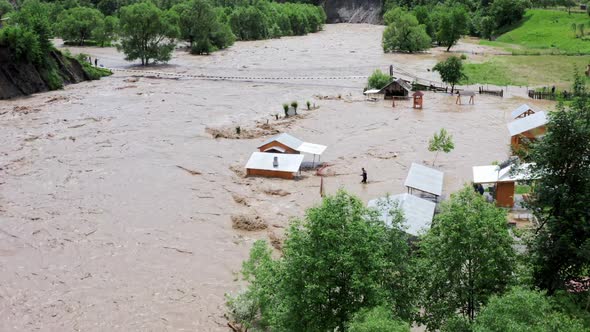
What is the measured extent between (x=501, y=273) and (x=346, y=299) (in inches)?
184

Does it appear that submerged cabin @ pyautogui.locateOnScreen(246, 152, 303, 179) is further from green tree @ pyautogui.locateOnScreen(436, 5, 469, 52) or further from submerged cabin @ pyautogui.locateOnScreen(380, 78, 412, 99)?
green tree @ pyautogui.locateOnScreen(436, 5, 469, 52)

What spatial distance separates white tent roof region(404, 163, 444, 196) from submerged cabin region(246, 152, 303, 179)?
8.83 metres

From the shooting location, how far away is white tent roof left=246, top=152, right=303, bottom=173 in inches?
1598

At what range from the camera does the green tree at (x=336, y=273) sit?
16422mm

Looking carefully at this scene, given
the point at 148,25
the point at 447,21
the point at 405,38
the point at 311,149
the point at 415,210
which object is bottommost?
the point at 415,210

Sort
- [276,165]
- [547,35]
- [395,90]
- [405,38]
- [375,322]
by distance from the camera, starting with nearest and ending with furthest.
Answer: [375,322], [276,165], [395,90], [405,38], [547,35]

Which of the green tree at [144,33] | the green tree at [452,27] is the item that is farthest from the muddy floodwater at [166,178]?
the green tree at [452,27]

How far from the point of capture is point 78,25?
371 ft

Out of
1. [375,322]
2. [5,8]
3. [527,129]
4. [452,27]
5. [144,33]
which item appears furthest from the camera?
[5,8]

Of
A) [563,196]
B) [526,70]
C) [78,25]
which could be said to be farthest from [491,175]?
[78,25]

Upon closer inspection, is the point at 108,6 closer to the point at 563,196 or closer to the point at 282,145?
the point at 282,145

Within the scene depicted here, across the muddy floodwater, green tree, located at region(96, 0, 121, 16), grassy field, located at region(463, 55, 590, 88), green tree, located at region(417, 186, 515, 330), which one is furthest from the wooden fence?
green tree, located at region(96, 0, 121, 16)

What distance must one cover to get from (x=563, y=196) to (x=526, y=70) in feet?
248

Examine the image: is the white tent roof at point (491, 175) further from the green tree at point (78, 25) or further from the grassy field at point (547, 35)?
the green tree at point (78, 25)
